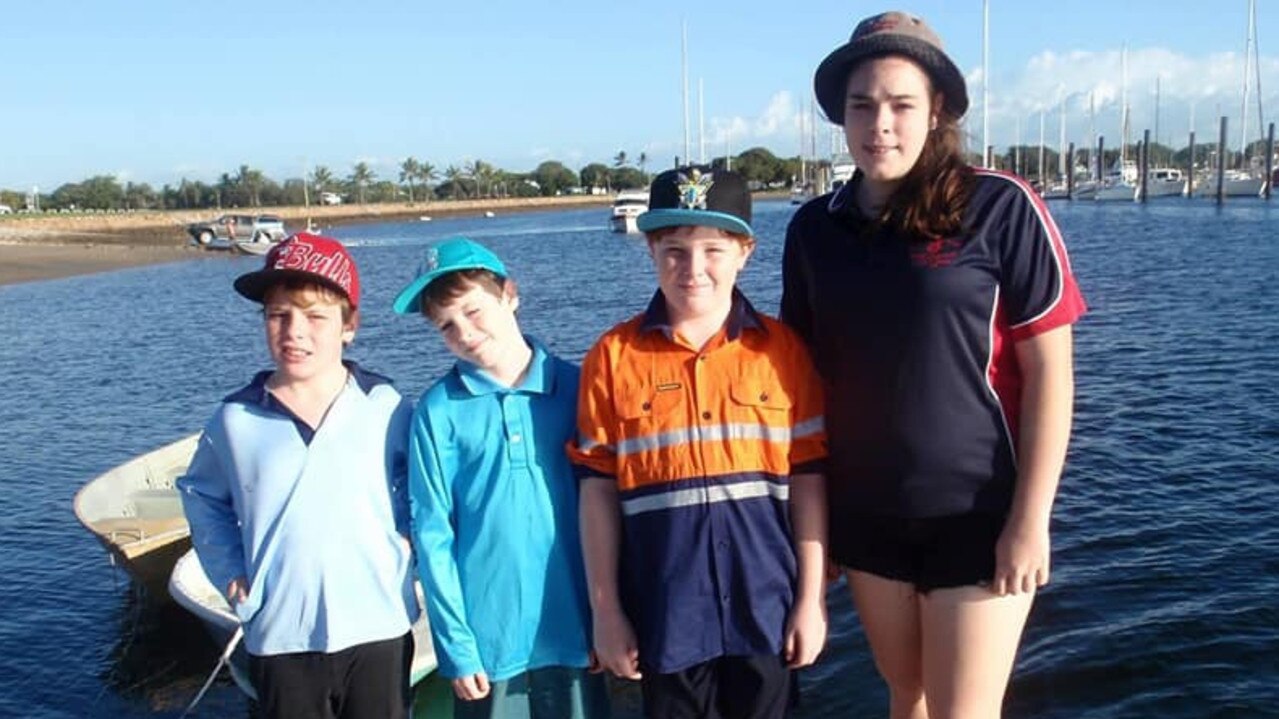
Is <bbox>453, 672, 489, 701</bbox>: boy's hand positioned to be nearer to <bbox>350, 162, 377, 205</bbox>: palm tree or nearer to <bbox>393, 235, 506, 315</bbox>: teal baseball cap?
<bbox>393, 235, 506, 315</bbox>: teal baseball cap

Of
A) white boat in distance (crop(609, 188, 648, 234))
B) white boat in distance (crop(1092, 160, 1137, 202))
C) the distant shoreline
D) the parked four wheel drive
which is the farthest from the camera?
white boat in distance (crop(1092, 160, 1137, 202))

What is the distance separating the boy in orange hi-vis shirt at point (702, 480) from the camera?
2869mm

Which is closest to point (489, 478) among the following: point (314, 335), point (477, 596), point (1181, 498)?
point (477, 596)

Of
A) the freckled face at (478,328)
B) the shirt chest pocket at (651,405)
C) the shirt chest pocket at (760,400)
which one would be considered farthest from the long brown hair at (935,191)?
the freckled face at (478,328)

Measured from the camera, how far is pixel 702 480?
2863 mm

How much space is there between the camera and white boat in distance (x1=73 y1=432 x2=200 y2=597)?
29.0ft

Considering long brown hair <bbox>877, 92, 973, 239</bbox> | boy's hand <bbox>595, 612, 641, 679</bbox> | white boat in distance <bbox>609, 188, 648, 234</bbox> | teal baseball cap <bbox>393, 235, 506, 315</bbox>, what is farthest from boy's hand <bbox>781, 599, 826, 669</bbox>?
white boat in distance <bbox>609, 188, 648, 234</bbox>

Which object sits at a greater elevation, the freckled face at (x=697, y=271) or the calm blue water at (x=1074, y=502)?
the freckled face at (x=697, y=271)

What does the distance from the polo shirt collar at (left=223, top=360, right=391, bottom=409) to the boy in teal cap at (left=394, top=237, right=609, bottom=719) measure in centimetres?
37

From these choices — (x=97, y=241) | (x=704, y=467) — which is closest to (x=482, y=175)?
(x=97, y=241)

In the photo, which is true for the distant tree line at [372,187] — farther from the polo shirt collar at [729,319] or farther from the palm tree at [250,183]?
the polo shirt collar at [729,319]

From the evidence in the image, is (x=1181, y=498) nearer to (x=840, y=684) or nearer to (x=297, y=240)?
(x=840, y=684)

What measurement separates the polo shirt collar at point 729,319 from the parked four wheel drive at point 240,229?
6340 cm

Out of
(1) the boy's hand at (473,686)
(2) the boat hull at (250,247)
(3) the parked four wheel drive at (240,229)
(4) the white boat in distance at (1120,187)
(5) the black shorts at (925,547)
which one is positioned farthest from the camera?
(4) the white boat in distance at (1120,187)
